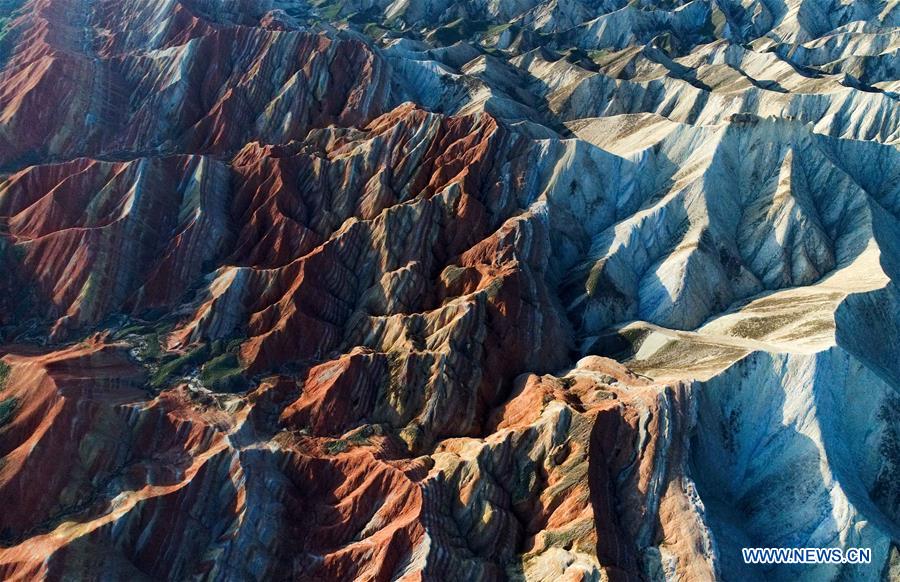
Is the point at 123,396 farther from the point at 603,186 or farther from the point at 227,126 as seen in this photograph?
the point at 603,186

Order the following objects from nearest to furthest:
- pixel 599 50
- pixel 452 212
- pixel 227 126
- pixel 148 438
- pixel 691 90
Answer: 1. pixel 148 438
2. pixel 452 212
3. pixel 227 126
4. pixel 691 90
5. pixel 599 50

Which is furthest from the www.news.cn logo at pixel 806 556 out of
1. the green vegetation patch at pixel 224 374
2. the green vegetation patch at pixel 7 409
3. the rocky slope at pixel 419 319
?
the green vegetation patch at pixel 7 409

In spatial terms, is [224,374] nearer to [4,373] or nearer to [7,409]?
[7,409]

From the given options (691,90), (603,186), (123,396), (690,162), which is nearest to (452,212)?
(603,186)

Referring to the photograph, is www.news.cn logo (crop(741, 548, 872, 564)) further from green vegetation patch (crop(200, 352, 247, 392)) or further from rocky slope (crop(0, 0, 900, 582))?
green vegetation patch (crop(200, 352, 247, 392))

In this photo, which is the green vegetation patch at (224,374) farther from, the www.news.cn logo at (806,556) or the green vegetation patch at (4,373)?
the www.news.cn logo at (806,556)

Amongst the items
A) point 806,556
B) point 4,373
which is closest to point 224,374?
point 4,373
